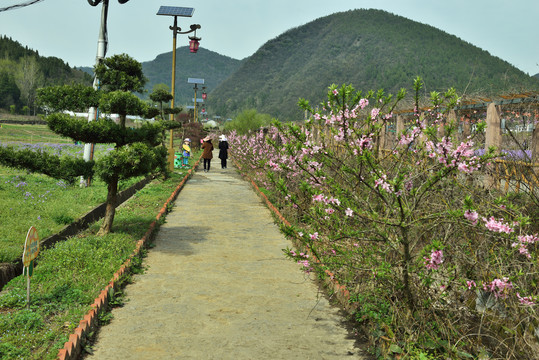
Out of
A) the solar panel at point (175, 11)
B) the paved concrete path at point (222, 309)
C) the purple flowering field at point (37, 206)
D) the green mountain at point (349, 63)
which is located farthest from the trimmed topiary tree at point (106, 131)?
the green mountain at point (349, 63)

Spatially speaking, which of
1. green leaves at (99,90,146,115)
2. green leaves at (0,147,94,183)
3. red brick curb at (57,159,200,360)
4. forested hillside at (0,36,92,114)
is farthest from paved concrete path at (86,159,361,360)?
forested hillside at (0,36,92,114)

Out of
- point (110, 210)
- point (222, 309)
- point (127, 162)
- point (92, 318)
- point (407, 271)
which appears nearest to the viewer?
point (407, 271)

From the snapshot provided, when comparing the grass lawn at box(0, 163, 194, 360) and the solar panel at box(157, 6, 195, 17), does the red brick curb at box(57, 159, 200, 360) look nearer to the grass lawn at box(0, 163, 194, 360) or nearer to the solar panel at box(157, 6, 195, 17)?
the grass lawn at box(0, 163, 194, 360)

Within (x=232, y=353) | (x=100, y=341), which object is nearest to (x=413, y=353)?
(x=232, y=353)

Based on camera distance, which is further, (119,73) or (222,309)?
(119,73)

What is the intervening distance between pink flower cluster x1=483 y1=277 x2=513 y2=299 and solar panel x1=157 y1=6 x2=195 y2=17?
19074 millimetres

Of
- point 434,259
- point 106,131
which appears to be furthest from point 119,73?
point 434,259

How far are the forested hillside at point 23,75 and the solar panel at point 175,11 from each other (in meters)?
75.7

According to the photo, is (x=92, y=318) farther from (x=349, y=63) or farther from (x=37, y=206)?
(x=349, y=63)

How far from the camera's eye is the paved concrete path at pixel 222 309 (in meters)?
4.44

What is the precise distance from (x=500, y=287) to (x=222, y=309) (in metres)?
2.90

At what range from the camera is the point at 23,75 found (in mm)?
109875

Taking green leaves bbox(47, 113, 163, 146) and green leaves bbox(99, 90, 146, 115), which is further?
green leaves bbox(99, 90, 146, 115)

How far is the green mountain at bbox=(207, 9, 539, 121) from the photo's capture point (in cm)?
9569
